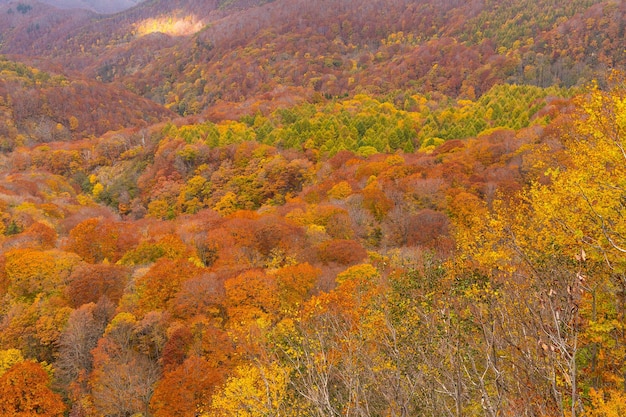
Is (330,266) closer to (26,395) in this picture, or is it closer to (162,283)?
(162,283)

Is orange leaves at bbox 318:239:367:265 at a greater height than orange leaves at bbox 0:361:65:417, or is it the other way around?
orange leaves at bbox 0:361:65:417

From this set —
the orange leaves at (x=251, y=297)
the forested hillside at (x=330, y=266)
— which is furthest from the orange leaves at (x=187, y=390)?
the orange leaves at (x=251, y=297)

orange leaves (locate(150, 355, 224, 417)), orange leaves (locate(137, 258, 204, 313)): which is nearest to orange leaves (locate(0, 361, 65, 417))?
orange leaves (locate(150, 355, 224, 417))

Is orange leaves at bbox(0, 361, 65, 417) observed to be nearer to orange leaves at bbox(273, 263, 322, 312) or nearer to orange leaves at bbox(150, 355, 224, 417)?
orange leaves at bbox(150, 355, 224, 417)

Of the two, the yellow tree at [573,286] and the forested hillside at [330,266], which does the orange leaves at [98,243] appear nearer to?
the forested hillside at [330,266]

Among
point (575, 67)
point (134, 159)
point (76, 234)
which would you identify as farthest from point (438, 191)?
point (575, 67)

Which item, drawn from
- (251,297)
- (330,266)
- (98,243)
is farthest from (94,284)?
(330,266)
